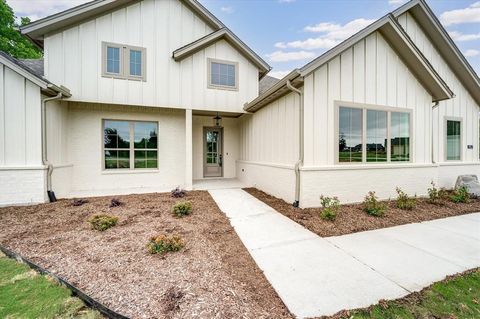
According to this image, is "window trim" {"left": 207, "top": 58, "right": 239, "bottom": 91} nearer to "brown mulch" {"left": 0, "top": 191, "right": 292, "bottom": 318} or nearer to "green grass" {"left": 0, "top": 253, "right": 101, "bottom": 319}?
"brown mulch" {"left": 0, "top": 191, "right": 292, "bottom": 318}

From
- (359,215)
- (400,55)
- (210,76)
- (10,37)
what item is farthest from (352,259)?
(10,37)

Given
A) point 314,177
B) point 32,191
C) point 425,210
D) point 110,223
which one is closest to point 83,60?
point 32,191

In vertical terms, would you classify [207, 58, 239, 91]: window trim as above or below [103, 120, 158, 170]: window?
above

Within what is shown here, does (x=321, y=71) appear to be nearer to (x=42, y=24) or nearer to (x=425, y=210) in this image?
(x=425, y=210)

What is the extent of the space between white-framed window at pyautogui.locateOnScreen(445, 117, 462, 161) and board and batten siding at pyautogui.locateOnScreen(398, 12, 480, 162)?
189 mm

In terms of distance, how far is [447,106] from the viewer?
917cm

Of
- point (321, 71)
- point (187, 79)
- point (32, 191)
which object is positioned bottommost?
point (32, 191)

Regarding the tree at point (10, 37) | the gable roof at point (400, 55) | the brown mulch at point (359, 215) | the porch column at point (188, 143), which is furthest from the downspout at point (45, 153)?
the tree at point (10, 37)

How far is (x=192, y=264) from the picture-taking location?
10.2 ft

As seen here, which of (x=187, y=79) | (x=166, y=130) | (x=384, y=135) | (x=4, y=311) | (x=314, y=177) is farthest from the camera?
(x=166, y=130)

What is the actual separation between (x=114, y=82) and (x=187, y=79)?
2641 mm

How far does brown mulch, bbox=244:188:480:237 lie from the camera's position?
469cm

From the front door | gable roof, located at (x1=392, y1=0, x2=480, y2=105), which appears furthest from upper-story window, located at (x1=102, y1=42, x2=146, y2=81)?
gable roof, located at (x1=392, y1=0, x2=480, y2=105)

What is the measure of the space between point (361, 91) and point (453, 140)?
6.61m
